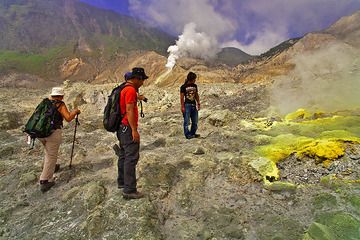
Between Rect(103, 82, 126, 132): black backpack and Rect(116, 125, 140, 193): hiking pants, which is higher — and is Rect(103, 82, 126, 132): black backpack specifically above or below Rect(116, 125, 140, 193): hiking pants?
above

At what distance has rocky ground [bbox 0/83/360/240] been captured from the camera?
18.0 ft

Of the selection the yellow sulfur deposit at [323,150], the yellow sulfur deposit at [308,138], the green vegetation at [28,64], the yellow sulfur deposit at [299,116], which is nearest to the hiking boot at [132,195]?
the yellow sulfur deposit at [308,138]

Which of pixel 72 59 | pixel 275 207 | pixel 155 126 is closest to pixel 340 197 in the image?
pixel 275 207

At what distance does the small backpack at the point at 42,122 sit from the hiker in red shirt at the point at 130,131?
2046mm

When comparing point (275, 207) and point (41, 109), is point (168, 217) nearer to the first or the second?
point (275, 207)

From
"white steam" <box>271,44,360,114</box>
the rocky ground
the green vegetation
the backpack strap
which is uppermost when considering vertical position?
the green vegetation

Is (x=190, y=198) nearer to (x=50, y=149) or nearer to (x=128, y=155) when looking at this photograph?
(x=128, y=155)

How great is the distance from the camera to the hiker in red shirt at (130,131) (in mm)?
5914

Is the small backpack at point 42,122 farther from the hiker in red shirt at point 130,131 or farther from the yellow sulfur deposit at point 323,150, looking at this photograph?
the yellow sulfur deposit at point 323,150

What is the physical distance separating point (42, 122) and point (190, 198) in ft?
12.3

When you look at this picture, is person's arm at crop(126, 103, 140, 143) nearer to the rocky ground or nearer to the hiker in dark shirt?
the rocky ground

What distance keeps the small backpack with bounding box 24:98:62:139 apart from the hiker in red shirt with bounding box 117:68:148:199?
2.05m

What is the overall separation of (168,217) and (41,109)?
3849 mm

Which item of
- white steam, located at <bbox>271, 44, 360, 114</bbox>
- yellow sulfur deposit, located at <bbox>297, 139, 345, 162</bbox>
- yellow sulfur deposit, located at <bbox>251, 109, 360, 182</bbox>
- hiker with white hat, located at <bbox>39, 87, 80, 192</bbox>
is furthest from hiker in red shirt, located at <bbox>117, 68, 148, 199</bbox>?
white steam, located at <bbox>271, 44, 360, 114</bbox>
